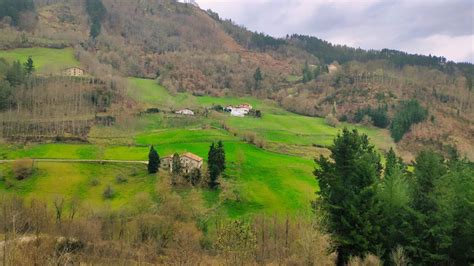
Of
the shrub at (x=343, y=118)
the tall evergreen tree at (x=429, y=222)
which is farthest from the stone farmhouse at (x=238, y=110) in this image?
the tall evergreen tree at (x=429, y=222)

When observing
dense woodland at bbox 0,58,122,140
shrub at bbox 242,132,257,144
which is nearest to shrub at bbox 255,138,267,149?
shrub at bbox 242,132,257,144

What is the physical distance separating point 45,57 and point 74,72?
2543cm

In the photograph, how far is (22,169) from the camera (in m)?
73.5

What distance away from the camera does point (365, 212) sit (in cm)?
3781

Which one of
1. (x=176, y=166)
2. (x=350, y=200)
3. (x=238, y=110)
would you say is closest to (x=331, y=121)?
(x=238, y=110)

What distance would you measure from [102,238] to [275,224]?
2315 centimetres

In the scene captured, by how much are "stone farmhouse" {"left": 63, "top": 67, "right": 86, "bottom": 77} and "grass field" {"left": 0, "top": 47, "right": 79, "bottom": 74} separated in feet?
8.29

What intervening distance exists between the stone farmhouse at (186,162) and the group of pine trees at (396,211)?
3934 centimetres

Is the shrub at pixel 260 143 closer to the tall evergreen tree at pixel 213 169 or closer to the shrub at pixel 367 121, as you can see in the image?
the tall evergreen tree at pixel 213 169

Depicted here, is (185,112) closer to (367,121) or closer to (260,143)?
(260,143)

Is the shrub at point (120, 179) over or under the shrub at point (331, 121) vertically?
under

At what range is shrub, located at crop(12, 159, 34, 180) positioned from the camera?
240ft

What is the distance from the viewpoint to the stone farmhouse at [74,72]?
13227 centimetres

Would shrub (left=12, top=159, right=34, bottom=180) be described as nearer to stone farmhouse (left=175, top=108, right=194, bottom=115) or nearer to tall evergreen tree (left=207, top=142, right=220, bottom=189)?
tall evergreen tree (left=207, top=142, right=220, bottom=189)
